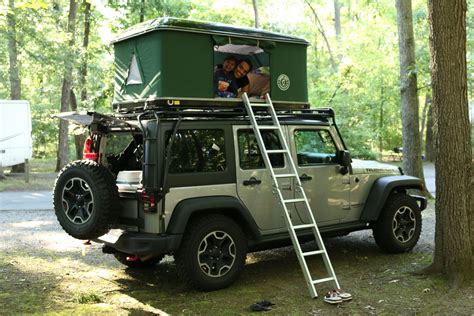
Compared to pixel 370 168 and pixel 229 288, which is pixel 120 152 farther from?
pixel 370 168

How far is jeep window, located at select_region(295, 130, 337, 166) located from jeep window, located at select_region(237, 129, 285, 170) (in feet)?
1.21

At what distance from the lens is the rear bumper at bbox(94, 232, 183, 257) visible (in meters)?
5.09

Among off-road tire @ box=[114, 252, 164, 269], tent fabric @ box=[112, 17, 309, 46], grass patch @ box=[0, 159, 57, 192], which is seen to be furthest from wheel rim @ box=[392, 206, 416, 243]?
grass patch @ box=[0, 159, 57, 192]

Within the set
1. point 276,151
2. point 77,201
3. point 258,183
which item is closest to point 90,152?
point 77,201

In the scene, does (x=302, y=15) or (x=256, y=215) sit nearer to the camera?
(x=256, y=215)

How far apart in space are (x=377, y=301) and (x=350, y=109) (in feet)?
68.7

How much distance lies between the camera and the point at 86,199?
5438mm

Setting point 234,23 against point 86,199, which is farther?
point 234,23

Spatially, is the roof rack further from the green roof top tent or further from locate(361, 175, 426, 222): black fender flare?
locate(361, 175, 426, 222): black fender flare

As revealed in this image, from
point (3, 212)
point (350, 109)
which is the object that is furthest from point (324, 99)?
point (3, 212)

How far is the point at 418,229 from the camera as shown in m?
7.46

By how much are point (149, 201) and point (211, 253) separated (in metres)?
0.93

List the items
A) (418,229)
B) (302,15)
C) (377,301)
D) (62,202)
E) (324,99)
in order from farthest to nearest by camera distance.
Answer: (302,15) < (324,99) < (418,229) < (62,202) < (377,301)

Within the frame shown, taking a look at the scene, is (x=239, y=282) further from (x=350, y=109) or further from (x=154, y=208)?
(x=350, y=109)
